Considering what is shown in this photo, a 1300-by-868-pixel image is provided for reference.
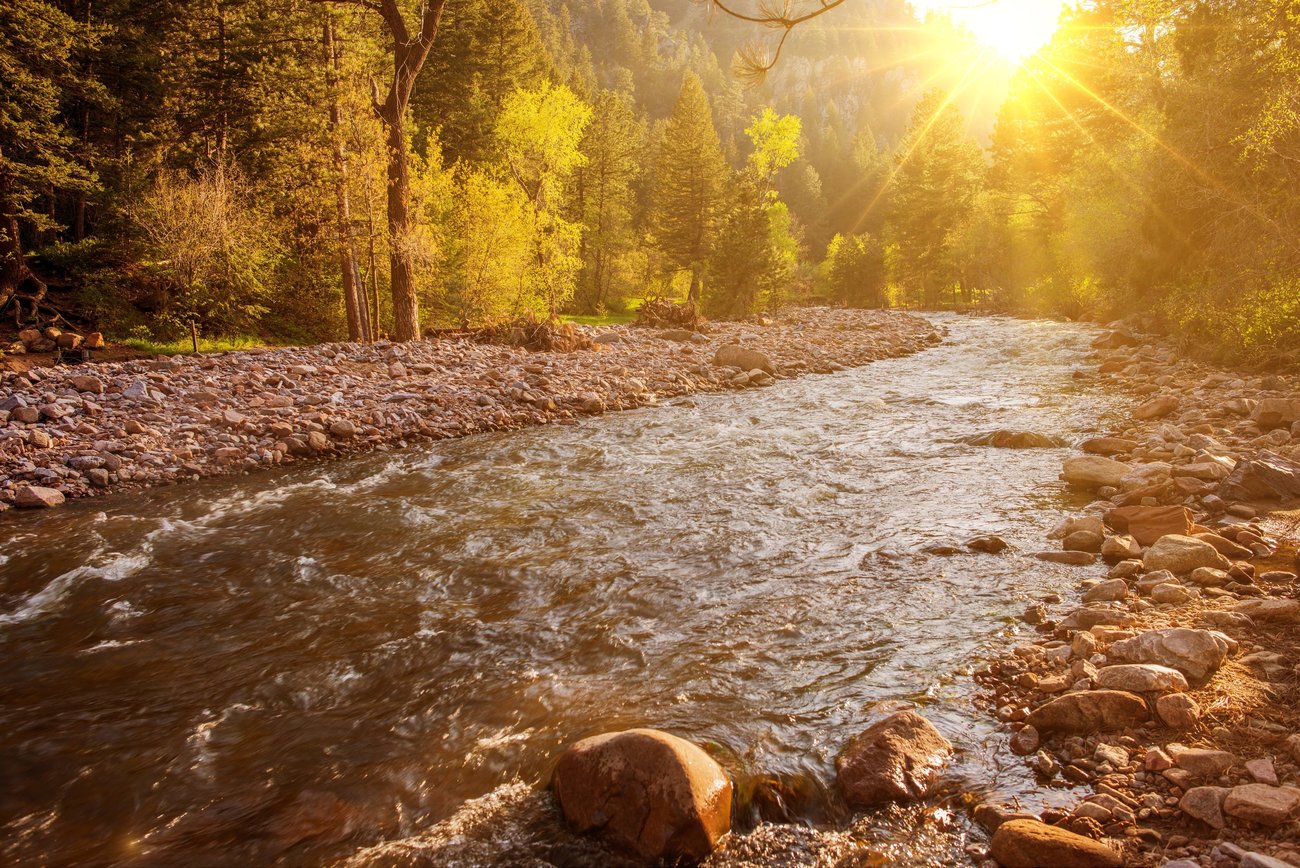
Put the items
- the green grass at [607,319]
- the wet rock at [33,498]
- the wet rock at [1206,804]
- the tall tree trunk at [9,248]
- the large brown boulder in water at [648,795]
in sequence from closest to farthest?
the wet rock at [1206,804], the large brown boulder in water at [648,795], the wet rock at [33,498], the tall tree trunk at [9,248], the green grass at [607,319]

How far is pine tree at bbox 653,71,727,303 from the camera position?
4441 centimetres

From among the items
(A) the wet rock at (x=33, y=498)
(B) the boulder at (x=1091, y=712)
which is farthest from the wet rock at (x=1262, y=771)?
(A) the wet rock at (x=33, y=498)

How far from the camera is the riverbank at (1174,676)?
3.00 metres

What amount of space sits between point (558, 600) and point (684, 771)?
302 cm

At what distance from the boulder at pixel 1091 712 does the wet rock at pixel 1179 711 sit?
0.09 meters

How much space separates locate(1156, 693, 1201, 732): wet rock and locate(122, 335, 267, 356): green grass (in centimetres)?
2246

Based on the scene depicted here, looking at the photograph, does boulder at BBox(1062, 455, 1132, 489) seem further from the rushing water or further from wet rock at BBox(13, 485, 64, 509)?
wet rock at BBox(13, 485, 64, 509)

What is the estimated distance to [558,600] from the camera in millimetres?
6207

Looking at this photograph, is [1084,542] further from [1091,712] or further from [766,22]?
A: [766,22]

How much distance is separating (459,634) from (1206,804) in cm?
494

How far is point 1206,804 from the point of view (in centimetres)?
303

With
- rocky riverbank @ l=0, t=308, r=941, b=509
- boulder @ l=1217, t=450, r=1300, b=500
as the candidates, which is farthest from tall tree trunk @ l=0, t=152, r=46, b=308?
boulder @ l=1217, t=450, r=1300, b=500

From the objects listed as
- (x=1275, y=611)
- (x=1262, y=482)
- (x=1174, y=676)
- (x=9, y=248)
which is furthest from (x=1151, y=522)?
(x=9, y=248)

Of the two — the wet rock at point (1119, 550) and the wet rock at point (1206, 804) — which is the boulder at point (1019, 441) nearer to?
the wet rock at point (1119, 550)
